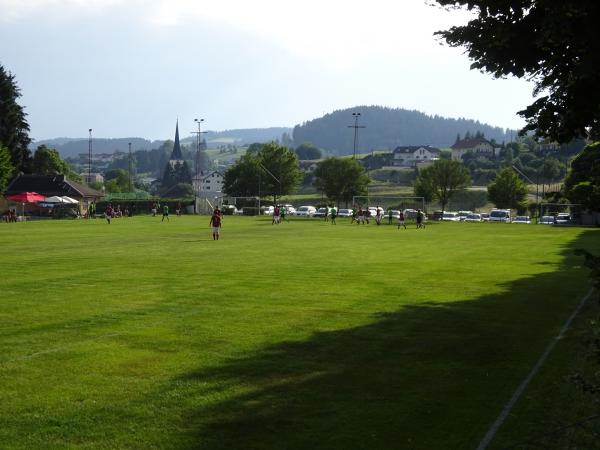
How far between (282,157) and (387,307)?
337 feet

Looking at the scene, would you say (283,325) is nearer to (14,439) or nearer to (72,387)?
(72,387)

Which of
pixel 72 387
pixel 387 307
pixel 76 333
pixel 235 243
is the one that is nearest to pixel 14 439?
pixel 72 387

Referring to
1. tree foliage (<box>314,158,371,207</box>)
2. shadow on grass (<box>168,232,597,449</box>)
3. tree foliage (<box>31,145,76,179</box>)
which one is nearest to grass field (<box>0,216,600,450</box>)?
shadow on grass (<box>168,232,597,449</box>)

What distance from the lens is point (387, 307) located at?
54.1ft

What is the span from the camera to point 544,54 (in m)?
14.5

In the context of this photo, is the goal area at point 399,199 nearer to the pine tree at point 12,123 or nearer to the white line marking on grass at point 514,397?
the pine tree at point 12,123

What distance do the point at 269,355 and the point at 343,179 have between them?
97.0m

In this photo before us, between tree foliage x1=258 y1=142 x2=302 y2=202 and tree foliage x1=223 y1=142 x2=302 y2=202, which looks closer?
tree foliage x1=223 y1=142 x2=302 y2=202

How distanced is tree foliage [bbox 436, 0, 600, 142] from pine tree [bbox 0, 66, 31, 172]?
8657 centimetres

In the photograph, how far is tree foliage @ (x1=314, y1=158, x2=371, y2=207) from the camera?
107438mm

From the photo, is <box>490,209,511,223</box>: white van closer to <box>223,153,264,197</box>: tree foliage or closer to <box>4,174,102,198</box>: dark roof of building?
<box>223,153,264,197</box>: tree foliage

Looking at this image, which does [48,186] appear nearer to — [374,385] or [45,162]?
[45,162]

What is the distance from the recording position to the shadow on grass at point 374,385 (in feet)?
25.7

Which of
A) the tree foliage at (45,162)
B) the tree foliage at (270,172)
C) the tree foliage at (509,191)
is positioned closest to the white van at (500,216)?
the tree foliage at (509,191)
